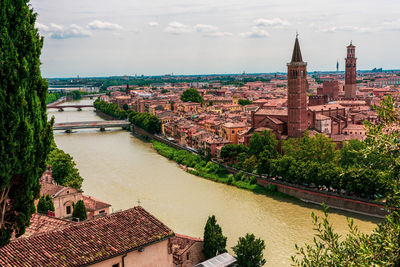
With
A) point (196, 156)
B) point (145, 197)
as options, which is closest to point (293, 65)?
point (196, 156)

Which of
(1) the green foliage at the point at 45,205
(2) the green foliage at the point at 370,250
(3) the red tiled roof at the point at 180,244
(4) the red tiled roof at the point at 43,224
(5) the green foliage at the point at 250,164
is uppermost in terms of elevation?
(2) the green foliage at the point at 370,250

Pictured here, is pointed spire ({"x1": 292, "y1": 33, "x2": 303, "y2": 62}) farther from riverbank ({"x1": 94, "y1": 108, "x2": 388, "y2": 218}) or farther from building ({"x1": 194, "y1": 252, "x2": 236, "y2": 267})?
building ({"x1": 194, "y1": 252, "x2": 236, "y2": 267})

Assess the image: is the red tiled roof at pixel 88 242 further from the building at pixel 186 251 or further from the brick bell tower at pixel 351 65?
A: the brick bell tower at pixel 351 65

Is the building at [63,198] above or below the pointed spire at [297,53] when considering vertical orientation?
below

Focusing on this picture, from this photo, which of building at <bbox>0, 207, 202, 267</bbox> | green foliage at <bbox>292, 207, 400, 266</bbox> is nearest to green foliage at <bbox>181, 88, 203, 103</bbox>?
building at <bbox>0, 207, 202, 267</bbox>

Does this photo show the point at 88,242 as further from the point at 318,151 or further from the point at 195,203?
the point at 318,151

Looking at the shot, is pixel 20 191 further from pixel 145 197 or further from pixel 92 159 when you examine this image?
pixel 92 159

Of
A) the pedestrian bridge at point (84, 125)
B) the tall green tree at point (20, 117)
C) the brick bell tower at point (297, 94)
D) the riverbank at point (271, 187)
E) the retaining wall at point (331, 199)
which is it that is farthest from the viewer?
the pedestrian bridge at point (84, 125)

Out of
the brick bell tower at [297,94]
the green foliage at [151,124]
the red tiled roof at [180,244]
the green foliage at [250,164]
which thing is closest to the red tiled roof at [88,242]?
the red tiled roof at [180,244]
